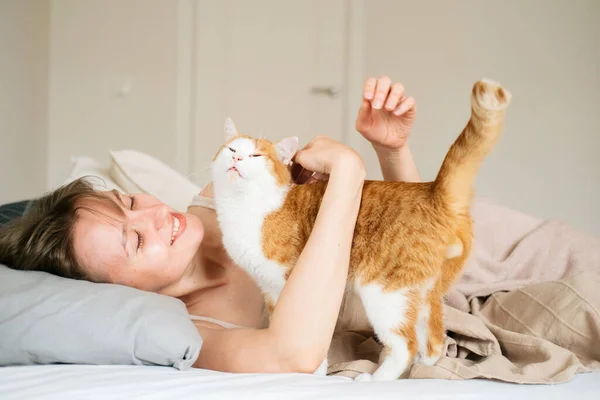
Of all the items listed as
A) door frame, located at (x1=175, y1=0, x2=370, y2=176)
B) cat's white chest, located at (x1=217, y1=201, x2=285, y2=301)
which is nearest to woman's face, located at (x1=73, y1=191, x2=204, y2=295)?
cat's white chest, located at (x1=217, y1=201, x2=285, y2=301)

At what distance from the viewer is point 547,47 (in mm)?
3332

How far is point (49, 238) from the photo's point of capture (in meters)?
1.27

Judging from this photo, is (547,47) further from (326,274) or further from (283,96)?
(326,274)

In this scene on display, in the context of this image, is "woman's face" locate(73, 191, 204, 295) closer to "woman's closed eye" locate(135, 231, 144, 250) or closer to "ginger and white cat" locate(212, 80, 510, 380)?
"woman's closed eye" locate(135, 231, 144, 250)

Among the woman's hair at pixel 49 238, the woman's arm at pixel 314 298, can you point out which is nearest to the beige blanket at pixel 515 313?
the woman's arm at pixel 314 298

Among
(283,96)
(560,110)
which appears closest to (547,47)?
(560,110)

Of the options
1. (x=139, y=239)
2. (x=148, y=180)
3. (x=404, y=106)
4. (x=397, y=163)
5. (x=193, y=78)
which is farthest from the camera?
(x=193, y=78)

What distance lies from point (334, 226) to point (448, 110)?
2.74 m

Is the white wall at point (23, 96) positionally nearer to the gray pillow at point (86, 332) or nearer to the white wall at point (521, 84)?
the gray pillow at point (86, 332)

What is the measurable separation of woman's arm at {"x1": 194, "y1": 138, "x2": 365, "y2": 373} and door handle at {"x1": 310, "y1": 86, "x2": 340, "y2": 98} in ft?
9.52

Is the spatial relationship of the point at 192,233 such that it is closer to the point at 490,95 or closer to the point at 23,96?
the point at 490,95

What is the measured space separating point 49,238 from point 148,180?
78 cm

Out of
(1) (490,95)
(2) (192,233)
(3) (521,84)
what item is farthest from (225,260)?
(3) (521,84)

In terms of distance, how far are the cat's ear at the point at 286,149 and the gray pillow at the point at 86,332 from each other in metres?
0.43
